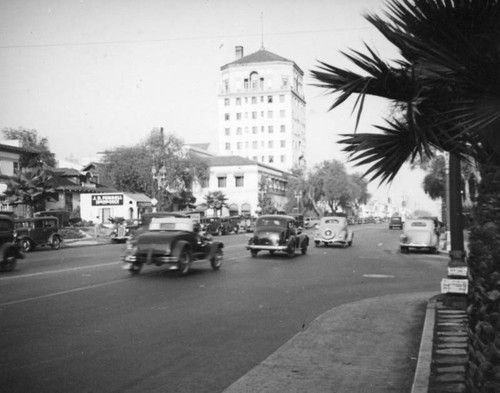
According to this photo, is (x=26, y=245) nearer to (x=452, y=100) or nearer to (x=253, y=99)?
(x=452, y=100)

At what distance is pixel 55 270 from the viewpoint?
15.8 meters

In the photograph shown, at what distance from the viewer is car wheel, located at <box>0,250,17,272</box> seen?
15.5 meters

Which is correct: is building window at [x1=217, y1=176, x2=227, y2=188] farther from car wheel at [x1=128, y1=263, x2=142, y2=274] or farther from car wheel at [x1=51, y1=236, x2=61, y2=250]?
car wheel at [x1=128, y1=263, x2=142, y2=274]

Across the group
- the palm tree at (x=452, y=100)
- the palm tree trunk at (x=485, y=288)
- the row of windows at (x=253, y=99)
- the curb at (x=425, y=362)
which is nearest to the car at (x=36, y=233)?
the curb at (x=425, y=362)

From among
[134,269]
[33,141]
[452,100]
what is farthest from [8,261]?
[33,141]

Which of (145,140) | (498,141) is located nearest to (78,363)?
(498,141)

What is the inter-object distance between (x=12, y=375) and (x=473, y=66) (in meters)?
5.20

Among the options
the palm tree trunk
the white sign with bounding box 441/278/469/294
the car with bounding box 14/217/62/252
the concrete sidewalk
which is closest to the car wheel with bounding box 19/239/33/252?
the car with bounding box 14/217/62/252

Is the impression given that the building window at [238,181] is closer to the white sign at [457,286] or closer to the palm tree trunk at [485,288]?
the white sign at [457,286]

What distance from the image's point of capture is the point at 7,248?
15602 millimetres

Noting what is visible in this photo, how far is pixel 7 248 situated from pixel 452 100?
14796 millimetres

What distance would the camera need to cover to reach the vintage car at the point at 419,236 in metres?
25.3

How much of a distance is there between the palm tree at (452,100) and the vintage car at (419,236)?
2168cm

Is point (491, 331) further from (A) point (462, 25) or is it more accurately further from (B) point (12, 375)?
(B) point (12, 375)
